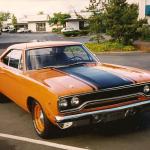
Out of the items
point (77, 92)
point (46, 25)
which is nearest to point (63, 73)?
point (77, 92)

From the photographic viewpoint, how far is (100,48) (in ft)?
79.2

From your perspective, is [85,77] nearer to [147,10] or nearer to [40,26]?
[147,10]

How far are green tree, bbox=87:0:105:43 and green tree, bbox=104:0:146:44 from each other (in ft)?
3.35

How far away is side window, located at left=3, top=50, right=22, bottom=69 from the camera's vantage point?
765cm

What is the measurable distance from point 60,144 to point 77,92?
0.94 metres

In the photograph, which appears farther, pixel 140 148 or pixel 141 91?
pixel 141 91

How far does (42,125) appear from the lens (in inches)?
251

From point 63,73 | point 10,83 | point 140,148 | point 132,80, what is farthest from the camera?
point 10,83

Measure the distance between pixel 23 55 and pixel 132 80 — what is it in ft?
7.98

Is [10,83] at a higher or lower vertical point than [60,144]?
higher

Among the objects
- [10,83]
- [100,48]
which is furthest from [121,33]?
[10,83]

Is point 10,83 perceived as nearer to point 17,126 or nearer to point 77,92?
point 17,126

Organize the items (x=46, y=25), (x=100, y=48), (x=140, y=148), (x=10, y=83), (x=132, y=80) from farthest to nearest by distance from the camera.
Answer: (x=46, y=25)
(x=100, y=48)
(x=10, y=83)
(x=132, y=80)
(x=140, y=148)

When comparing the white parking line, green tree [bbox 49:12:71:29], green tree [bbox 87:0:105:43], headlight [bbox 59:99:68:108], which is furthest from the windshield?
green tree [bbox 49:12:71:29]
